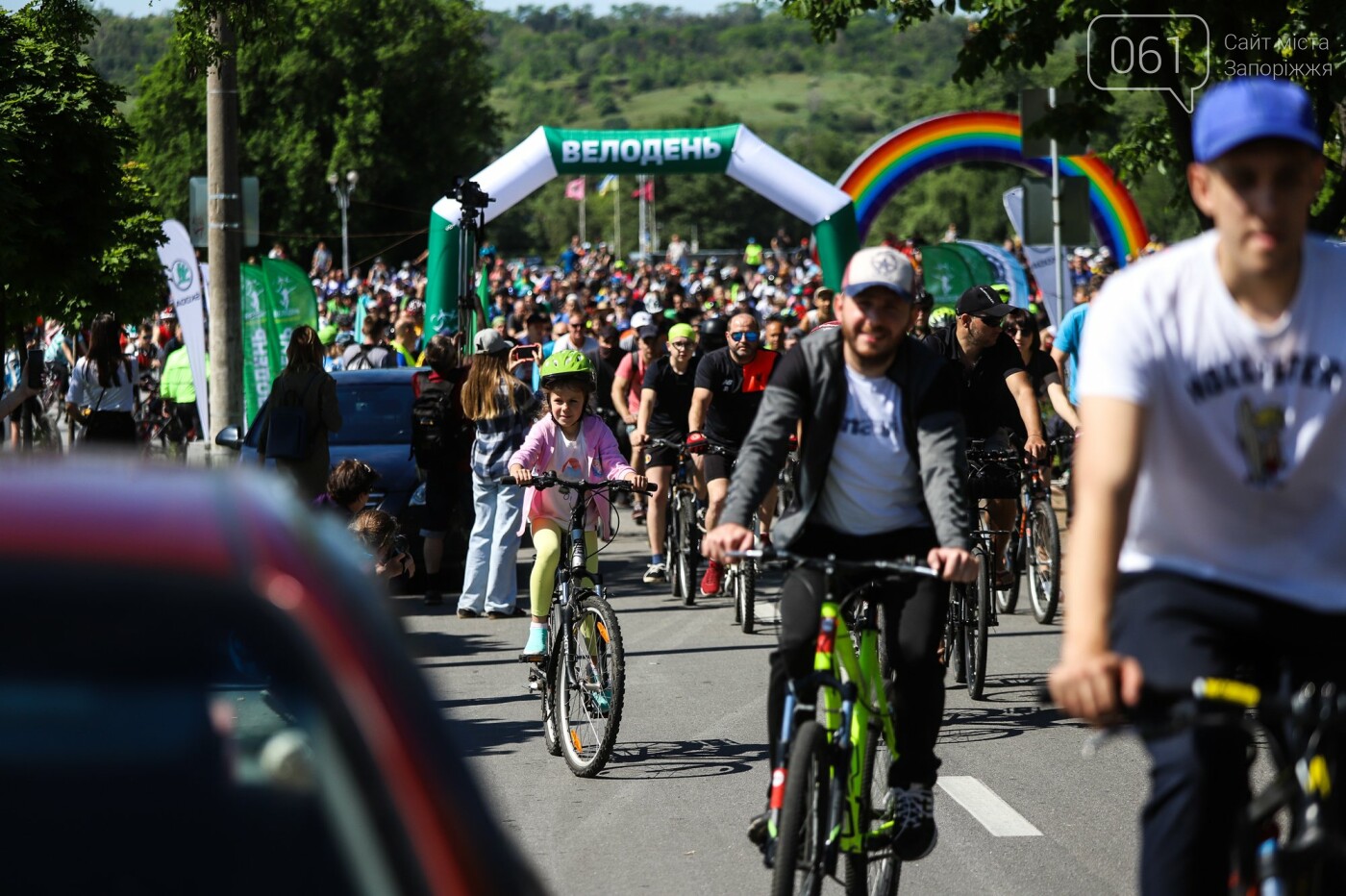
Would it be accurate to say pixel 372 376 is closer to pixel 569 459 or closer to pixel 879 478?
pixel 569 459

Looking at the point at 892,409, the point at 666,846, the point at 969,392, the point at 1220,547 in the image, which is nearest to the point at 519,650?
the point at 969,392

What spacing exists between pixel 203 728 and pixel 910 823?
3412mm

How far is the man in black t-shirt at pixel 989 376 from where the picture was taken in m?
10.2

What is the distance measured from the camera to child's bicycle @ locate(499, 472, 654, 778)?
7871mm

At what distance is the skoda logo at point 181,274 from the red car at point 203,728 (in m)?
18.2

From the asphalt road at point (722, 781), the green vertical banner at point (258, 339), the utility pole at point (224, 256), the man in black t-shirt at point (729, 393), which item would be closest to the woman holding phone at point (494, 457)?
the asphalt road at point (722, 781)

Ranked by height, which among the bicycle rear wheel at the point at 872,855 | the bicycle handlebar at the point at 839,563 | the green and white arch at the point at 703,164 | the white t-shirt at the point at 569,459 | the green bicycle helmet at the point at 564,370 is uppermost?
the green and white arch at the point at 703,164

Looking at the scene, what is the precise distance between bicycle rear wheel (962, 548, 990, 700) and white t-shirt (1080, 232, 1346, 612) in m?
6.01

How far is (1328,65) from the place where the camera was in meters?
13.6

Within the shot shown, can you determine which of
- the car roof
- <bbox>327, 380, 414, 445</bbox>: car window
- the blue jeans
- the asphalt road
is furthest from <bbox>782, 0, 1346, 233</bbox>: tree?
the blue jeans

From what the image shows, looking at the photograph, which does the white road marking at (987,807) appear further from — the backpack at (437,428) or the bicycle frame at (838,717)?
the backpack at (437,428)

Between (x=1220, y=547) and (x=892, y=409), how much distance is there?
90.1 inches

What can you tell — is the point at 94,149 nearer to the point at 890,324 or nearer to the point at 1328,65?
the point at 1328,65

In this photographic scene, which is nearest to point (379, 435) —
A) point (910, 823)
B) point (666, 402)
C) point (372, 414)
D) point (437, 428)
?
point (372, 414)
